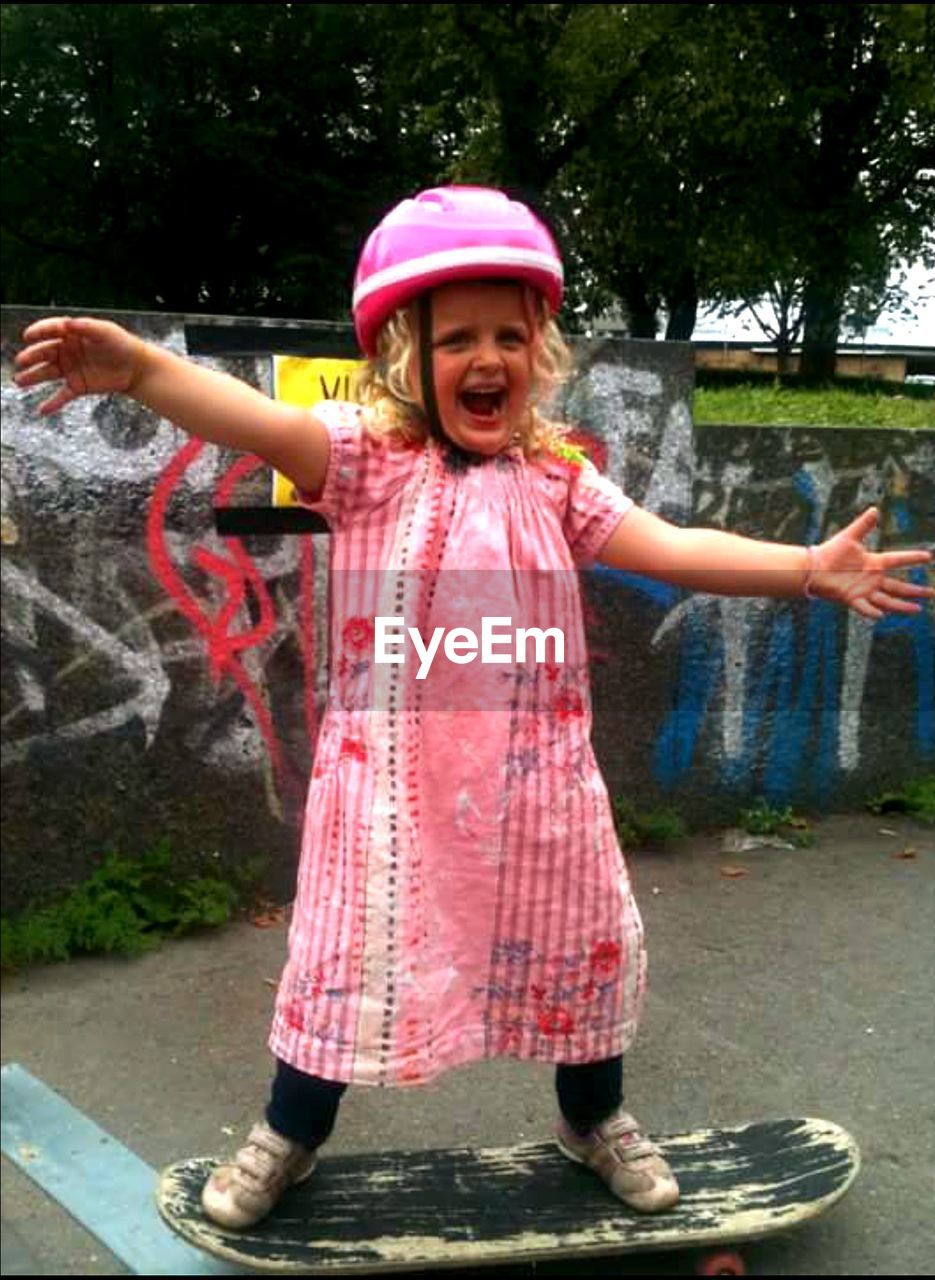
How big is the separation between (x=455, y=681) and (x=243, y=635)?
166 cm

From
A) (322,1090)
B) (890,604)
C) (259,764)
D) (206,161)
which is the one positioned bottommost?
(322,1090)

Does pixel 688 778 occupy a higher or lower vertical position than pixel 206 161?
lower

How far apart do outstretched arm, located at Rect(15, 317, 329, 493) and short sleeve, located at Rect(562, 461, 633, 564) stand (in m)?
0.39

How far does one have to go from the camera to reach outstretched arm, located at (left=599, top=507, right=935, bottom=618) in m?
1.92

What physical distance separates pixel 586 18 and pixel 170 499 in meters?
7.42

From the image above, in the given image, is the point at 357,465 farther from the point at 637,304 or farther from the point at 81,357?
the point at 637,304

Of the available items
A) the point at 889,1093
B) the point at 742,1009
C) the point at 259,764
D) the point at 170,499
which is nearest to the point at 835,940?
the point at 742,1009

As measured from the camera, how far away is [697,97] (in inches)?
271

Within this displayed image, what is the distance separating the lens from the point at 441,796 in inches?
79.6

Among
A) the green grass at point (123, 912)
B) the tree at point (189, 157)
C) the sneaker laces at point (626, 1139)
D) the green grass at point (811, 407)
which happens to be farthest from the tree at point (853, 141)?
the tree at point (189, 157)

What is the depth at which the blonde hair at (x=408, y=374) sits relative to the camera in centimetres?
197

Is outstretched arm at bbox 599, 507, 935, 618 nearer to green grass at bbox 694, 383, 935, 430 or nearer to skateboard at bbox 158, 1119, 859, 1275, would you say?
skateboard at bbox 158, 1119, 859, 1275

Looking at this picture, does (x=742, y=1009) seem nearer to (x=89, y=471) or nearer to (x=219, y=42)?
(x=89, y=471)

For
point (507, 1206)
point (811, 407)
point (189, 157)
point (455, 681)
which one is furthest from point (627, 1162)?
point (189, 157)
